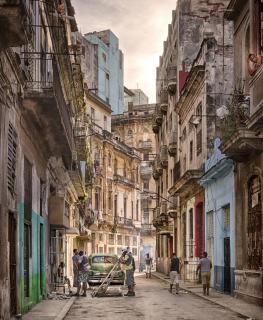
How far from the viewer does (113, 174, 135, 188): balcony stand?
61.2 metres

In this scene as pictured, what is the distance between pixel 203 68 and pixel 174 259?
26.0ft

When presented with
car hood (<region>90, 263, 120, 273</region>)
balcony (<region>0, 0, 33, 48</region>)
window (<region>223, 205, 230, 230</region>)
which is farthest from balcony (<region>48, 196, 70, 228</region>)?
balcony (<region>0, 0, 33, 48</region>)

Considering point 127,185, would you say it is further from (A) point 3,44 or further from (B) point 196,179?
(A) point 3,44

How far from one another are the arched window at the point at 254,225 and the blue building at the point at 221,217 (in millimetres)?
2231

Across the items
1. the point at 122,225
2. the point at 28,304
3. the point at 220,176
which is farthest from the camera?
the point at 122,225

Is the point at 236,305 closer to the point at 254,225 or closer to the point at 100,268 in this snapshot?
the point at 254,225

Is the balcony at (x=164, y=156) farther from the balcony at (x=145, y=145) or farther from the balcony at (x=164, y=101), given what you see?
the balcony at (x=145, y=145)

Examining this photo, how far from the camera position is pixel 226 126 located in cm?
2052

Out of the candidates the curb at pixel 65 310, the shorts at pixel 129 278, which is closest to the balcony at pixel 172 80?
the shorts at pixel 129 278

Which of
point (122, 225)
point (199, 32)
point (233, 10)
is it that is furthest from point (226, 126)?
point (122, 225)

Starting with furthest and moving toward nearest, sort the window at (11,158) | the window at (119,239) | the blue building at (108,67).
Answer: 1. the window at (119,239)
2. the blue building at (108,67)
3. the window at (11,158)

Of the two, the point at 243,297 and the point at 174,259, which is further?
the point at 174,259

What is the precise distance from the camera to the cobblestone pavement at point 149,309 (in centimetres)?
1636

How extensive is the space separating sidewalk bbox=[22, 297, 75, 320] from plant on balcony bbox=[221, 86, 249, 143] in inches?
240
